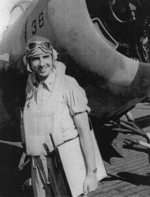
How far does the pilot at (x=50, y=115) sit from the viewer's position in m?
1.94

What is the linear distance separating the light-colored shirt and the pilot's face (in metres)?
0.04

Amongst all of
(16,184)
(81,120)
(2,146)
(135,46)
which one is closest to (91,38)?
(81,120)

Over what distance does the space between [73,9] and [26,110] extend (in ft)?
2.84

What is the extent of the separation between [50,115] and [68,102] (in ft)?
0.48

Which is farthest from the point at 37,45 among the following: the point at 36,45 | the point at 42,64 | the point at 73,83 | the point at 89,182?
the point at 89,182

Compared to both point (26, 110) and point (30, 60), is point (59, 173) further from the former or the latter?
point (30, 60)

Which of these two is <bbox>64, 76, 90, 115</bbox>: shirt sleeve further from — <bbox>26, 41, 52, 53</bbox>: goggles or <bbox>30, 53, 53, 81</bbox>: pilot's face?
<bbox>26, 41, 52, 53</bbox>: goggles

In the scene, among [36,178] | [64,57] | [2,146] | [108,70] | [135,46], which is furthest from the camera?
[2,146]

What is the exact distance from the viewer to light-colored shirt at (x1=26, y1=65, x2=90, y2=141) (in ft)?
6.45

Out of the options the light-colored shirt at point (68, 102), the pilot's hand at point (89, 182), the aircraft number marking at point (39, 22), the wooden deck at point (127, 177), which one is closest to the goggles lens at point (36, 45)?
the light-colored shirt at point (68, 102)

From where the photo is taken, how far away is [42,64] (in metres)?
1.98

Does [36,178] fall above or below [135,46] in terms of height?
below

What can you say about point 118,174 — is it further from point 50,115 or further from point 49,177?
point 50,115

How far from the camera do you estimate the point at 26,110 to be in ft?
6.84
